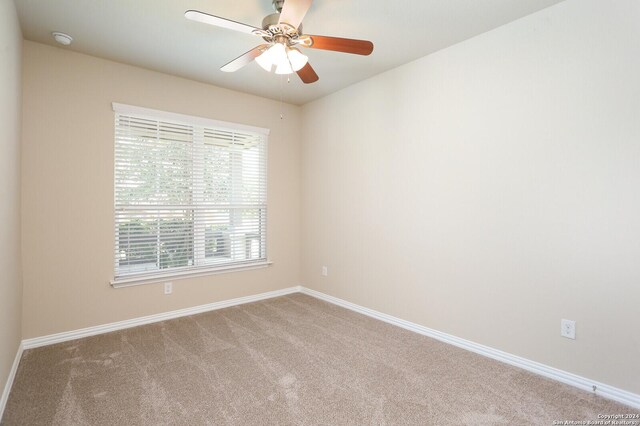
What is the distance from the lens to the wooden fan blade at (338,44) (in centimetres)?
207

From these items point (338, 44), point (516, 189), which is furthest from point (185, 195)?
point (516, 189)

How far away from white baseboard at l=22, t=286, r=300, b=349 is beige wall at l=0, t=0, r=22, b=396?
0.26 metres

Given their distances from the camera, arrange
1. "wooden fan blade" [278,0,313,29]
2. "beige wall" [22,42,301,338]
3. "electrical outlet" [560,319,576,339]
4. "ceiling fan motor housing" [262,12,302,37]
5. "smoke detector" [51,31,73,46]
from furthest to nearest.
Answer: "beige wall" [22,42,301,338], "smoke detector" [51,31,73,46], "electrical outlet" [560,319,576,339], "ceiling fan motor housing" [262,12,302,37], "wooden fan blade" [278,0,313,29]

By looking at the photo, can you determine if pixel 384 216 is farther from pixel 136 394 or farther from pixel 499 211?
pixel 136 394

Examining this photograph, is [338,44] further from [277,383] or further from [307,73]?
[277,383]

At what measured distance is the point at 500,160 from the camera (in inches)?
103

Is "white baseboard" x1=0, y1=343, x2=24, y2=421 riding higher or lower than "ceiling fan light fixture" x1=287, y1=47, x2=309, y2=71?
lower

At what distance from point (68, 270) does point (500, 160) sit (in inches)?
147

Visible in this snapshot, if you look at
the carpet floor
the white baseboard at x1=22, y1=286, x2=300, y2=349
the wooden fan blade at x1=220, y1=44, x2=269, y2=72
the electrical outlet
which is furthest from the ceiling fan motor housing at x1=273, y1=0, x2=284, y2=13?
the white baseboard at x1=22, y1=286, x2=300, y2=349

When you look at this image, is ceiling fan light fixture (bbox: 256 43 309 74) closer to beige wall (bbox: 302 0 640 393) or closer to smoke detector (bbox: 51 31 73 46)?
beige wall (bbox: 302 0 640 393)

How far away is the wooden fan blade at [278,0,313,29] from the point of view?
1.76 meters

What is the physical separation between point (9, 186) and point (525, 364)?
374cm

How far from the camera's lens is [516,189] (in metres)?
2.53

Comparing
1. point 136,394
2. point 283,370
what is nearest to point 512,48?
point 283,370
